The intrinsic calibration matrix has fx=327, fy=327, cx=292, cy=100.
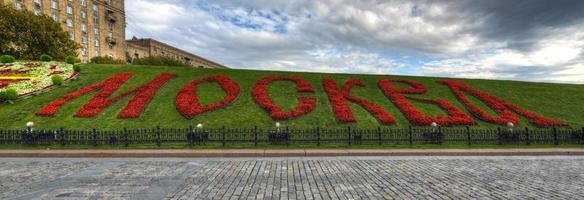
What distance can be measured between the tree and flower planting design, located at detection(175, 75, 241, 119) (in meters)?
28.5

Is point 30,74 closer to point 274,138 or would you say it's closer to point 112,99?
point 112,99

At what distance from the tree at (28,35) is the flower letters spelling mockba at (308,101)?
73.9ft

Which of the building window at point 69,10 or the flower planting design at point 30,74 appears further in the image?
the building window at point 69,10

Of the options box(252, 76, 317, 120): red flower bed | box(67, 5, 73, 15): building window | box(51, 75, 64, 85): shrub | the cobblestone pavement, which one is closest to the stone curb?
the cobblestone pavement

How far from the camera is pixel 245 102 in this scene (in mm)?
A: 24328

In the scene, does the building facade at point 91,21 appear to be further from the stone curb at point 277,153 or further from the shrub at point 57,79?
the stone curb at point 277,153

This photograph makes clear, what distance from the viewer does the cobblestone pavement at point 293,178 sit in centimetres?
762

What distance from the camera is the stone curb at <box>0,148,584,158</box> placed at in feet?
45.1

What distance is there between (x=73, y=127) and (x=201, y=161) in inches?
475

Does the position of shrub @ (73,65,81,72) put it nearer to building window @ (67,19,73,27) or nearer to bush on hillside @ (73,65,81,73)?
bush on hillside @ (73,65,81,73)

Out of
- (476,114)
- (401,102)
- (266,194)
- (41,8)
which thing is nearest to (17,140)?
(266,194)

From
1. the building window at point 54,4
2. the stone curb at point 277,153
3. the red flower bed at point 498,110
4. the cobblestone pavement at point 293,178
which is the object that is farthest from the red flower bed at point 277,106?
the building window at point 54,4

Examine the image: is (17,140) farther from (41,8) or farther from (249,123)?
(41,8)

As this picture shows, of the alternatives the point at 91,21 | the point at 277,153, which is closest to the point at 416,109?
the point at 277,153
